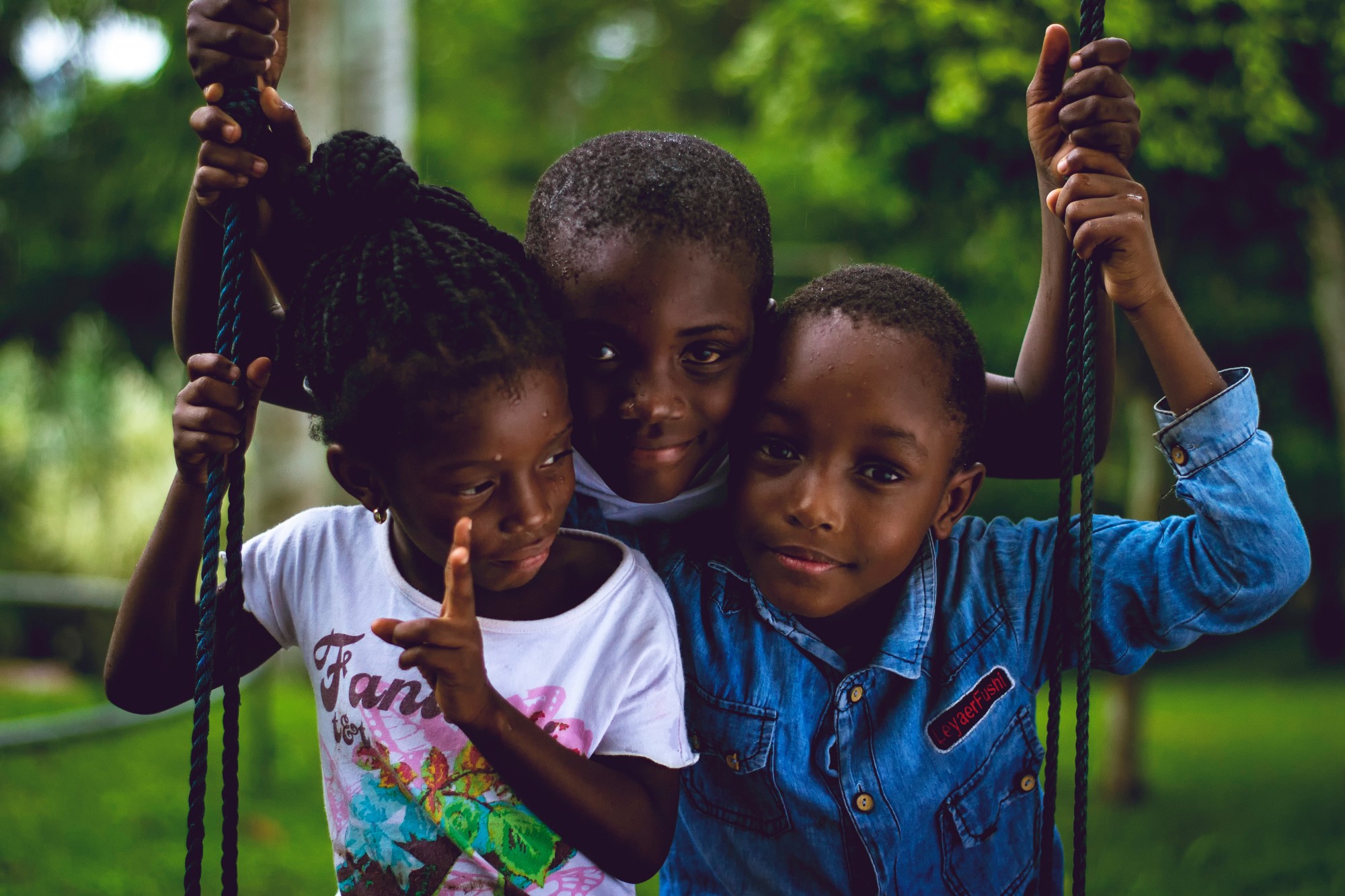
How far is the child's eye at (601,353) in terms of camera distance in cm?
184

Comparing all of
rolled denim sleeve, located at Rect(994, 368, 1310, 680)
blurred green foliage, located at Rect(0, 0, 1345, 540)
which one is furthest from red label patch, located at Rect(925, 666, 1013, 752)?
blurred green foliage, located at Rect(0, 0, 1345, 540)

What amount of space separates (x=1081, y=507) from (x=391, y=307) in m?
1.02

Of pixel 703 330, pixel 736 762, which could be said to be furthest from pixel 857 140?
pixel 736 762

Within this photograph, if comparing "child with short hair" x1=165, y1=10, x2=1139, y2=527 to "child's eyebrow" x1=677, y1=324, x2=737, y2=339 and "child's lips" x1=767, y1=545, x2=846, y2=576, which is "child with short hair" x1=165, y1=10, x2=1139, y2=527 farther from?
"child's lips" x1=767, y1=545, x2=846, y2=576

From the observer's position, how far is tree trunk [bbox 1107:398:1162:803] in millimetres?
5477

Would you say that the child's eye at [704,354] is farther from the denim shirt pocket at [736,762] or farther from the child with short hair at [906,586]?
the denim shirt pocket at [736,762]

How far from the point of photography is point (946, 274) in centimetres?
841

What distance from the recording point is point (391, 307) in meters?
1.54

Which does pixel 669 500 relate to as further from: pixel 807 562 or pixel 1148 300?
pixel 1148 300

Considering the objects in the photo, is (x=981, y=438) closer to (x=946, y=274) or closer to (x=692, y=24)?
(x=946, y=274)

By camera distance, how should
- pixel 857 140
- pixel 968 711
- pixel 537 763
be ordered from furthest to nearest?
1. pixel 857 140
2. pixel 968 711
3. pixel 537 763

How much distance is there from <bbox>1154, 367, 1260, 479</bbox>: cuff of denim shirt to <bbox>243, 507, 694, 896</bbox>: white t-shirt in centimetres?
83

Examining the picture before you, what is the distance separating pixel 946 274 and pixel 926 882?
22.8ft

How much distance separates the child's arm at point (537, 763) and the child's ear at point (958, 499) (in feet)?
1.99
